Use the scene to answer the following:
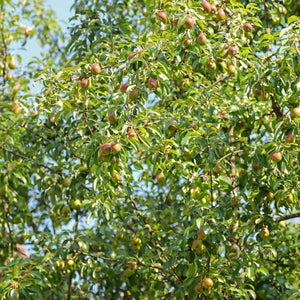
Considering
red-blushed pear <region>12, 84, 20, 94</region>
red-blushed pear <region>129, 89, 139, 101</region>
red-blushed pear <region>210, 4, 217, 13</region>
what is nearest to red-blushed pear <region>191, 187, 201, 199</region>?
red-blushed pear <region>129, 89, 139, 101</region>

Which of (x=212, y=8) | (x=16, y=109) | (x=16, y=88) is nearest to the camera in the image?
(x=212, y=8)

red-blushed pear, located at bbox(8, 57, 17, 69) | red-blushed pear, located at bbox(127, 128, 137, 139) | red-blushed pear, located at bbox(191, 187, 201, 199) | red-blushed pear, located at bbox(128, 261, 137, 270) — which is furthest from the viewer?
red-blushed pear, located at bbox(8, 57, 17, 69)

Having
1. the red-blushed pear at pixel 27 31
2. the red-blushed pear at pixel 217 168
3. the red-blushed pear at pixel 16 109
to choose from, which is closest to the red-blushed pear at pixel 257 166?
the red-blushed pear at pixel 217 168

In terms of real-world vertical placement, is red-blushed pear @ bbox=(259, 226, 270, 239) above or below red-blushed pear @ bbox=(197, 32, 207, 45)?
below

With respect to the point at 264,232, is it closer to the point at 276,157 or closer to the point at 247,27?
the point at 276,157

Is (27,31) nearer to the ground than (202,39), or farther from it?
farther from it

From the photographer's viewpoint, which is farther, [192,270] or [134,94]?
[192,270]

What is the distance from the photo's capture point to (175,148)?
276cm

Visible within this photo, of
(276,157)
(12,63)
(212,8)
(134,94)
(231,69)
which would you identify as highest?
(12,63)

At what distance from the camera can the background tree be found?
248 cm

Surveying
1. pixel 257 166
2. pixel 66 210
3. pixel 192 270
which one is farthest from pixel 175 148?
pixel 66 210

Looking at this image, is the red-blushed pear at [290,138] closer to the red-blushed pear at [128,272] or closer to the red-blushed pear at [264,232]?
the red-blushed pear at [264,232]

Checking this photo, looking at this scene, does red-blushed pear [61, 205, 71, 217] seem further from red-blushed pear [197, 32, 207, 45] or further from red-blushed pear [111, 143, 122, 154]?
red-blushed pear [197, 32, 207, 45]

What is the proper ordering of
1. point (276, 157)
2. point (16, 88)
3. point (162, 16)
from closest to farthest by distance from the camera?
point (276, 157) < point (162, 16) < point (16, 88)
